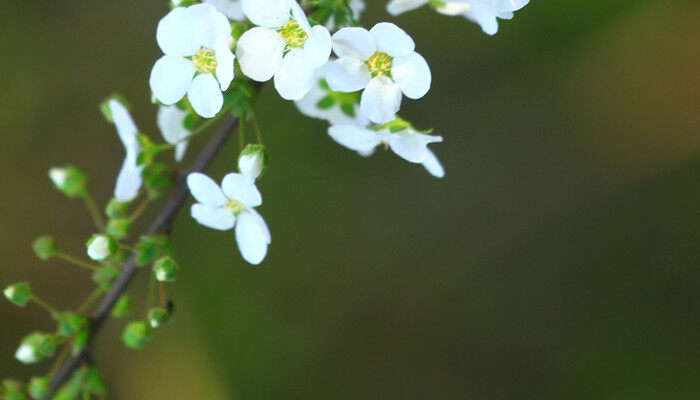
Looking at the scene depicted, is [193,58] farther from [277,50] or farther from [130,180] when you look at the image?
[130,180]

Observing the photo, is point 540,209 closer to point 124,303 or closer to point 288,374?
point 288,374

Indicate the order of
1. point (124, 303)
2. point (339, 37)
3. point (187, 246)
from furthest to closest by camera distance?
1. point (187, 246)
2. point (124, 303)
3. point (339, 37)

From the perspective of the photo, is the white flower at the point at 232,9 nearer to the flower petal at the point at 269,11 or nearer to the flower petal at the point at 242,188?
the flower petal at the point at 269,11

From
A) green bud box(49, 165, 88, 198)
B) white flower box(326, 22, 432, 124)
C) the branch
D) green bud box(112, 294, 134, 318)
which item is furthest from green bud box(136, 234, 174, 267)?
white flower box(326, 22, 432, 124)

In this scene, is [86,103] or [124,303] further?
[86,103]

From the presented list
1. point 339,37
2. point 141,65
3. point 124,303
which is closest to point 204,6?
point 339,37

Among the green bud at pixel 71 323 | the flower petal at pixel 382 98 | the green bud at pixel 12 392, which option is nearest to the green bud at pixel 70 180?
the green bud at pixel 71 323

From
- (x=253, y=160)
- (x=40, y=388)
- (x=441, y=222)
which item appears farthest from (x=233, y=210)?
(x=441, y=222)
